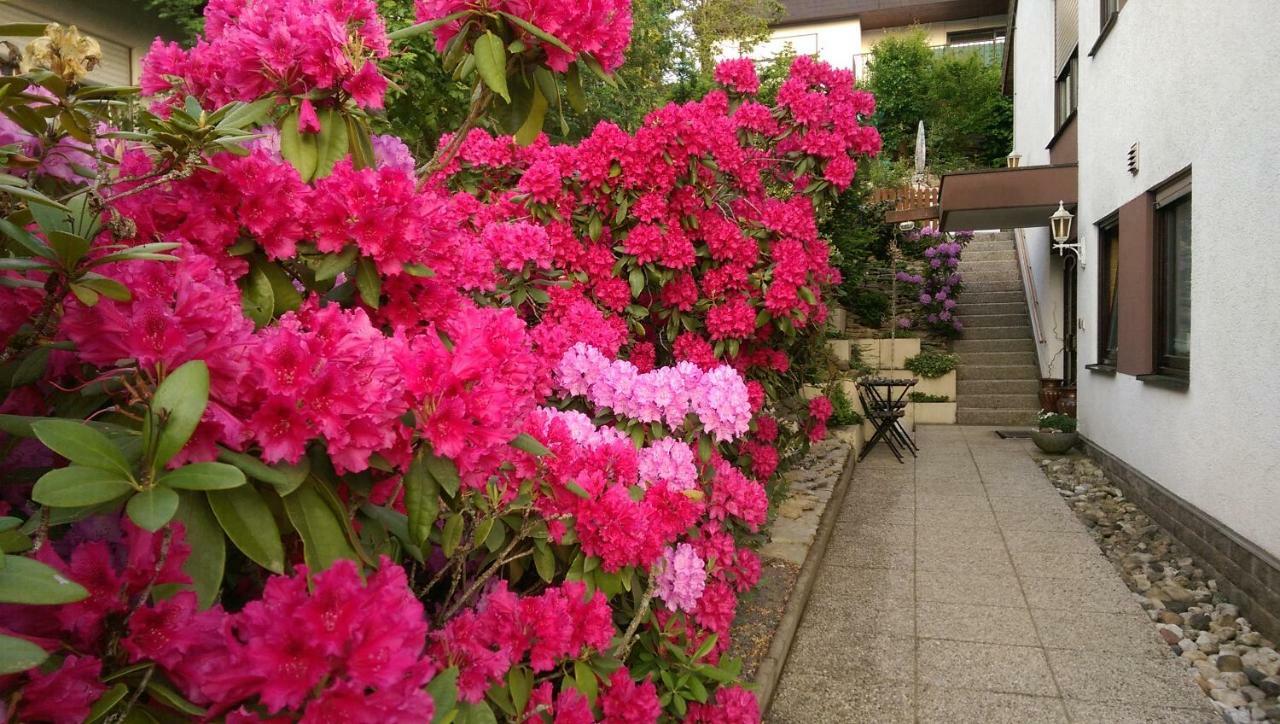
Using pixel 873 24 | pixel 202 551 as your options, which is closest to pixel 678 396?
pixel 202 551

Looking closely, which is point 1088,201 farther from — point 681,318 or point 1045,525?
point 681,318

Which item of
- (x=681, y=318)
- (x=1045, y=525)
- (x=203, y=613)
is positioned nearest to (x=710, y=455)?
(x=681, y=318)

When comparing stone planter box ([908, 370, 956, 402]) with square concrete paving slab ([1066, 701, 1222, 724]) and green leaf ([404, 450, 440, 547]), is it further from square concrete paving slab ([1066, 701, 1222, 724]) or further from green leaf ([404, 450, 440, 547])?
green leaf ([404, 450, 440, 547])

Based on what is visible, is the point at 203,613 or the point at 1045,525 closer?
the point at 203,613

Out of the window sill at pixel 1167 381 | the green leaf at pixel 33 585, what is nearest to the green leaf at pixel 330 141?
the green leaf at pixel 33 585

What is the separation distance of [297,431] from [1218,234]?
16.6 ft

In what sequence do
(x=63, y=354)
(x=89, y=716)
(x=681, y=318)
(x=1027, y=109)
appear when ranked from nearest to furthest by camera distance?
1. (x=89, y=716)
2. (x=63, y=354)
3. (x=681, y=318)
4. (x=1027, y=109)

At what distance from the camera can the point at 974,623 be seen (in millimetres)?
3748

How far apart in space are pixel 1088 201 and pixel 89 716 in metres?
8.78

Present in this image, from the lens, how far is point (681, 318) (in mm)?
3578

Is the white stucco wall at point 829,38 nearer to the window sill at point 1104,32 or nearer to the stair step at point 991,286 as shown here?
the stair step at point 991,286

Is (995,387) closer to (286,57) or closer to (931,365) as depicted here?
(931,365)

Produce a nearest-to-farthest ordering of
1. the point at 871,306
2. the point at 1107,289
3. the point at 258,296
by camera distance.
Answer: the point at 258,296 → the point at 1107,289 → the point at 871,306

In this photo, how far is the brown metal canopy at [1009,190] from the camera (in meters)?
8.34
